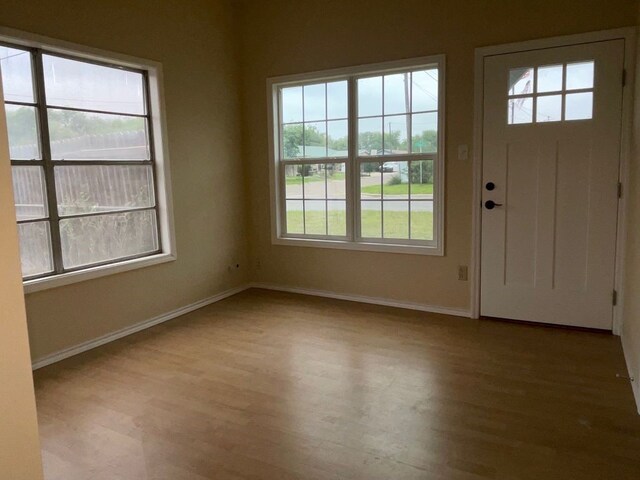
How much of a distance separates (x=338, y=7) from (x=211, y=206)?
7.10 ft

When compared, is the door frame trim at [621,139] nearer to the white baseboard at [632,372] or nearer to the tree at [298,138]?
the white baseboard at [632,372]

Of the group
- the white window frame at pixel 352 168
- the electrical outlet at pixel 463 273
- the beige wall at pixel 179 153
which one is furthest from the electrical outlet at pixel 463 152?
the beige wall at pixel 179 153

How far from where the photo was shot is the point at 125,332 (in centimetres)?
375

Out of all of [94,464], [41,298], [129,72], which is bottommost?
[94,464]

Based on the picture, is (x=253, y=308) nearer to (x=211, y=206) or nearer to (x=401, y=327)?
(x=211, y=206)

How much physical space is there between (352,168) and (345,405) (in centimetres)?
246

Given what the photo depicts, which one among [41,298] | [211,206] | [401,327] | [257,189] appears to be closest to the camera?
[41,298]

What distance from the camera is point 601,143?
132 inches

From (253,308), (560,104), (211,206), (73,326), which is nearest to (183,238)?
(211,206)

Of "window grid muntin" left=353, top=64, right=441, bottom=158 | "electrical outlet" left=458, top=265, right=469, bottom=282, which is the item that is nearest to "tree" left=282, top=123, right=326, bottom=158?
"window grid muntin" left=353, top=64, right=441, bottom=158

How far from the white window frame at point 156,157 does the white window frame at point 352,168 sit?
114cm

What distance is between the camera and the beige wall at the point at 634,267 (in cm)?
264

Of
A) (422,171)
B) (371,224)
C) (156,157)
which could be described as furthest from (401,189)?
(156,157)

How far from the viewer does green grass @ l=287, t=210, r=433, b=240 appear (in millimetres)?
4176
